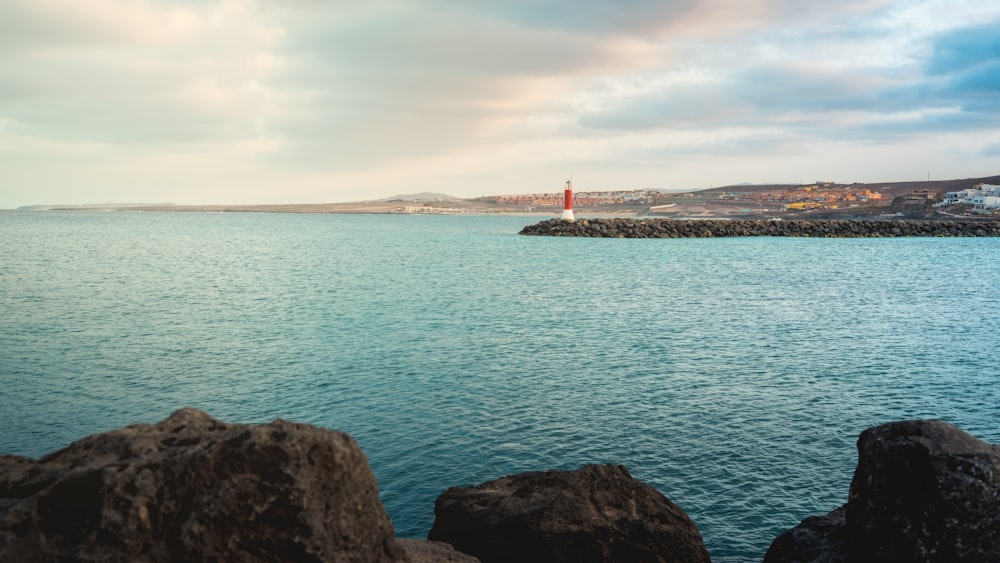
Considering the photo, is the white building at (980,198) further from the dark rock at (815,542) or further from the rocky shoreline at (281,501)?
the rocky shoreline at (281,501)

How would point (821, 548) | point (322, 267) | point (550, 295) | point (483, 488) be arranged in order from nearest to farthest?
point (821, 548) < point (483, 488) < point (550, 295) < point (322, 267)

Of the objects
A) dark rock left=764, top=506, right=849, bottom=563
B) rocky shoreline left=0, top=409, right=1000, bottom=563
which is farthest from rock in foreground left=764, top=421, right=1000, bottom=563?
dark rock left=764, top=506, right=849, bottom=563

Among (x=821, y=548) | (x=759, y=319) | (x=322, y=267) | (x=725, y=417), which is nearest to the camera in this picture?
(x=821, y=548)

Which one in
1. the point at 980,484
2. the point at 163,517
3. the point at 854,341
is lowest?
the point at 854,341

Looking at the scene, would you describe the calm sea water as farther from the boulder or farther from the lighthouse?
the lighthouse

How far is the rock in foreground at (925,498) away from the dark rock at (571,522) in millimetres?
1774

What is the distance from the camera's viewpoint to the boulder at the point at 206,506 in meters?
4.29

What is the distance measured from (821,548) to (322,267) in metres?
50.4

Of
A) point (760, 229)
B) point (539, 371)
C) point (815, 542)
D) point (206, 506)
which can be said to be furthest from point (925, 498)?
point (760, 229)

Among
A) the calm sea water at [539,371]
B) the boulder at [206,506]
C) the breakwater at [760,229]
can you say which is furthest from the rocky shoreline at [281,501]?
the breakwater at [760,229]

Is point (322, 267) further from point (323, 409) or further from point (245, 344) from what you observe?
point (323, 409)

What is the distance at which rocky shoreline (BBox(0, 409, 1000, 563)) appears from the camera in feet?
14.2

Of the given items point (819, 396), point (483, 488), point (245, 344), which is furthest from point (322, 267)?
point (483, 488)

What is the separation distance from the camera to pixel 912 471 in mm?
6055
